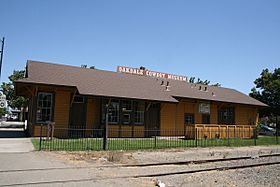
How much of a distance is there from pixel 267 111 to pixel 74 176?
142ft

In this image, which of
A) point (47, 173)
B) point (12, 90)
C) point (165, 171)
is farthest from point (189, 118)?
point (12, 90)

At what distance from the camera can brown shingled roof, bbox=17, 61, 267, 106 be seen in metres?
22.3

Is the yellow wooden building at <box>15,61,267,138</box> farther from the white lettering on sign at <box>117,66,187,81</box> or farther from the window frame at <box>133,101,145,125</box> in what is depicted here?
the white lettering on sign at <box>117,66,187,81</box>

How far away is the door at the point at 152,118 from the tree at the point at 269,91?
984 inches

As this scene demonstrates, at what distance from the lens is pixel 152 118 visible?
89.0ft

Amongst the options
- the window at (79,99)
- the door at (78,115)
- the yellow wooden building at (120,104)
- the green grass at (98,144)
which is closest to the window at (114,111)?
the yellow wooden building at (120,104)

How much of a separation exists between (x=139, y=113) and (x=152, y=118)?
1.77 meters

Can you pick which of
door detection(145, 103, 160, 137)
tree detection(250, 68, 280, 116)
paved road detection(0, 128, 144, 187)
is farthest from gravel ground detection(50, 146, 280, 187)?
tree detection(250, 68, 280, 116)

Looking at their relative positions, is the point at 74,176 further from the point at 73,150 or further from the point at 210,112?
the point at 210,112

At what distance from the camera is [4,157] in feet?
39.7

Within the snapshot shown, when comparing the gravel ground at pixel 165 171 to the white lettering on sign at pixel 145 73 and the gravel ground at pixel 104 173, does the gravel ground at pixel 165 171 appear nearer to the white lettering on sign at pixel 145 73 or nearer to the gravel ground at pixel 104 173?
the gravel ground at pixel 104 173

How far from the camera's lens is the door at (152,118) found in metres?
26.5

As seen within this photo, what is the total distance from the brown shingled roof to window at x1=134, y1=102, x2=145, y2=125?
Result: 1.00 metres

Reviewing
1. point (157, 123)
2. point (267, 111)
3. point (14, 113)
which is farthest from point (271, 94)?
point (14, 113)
